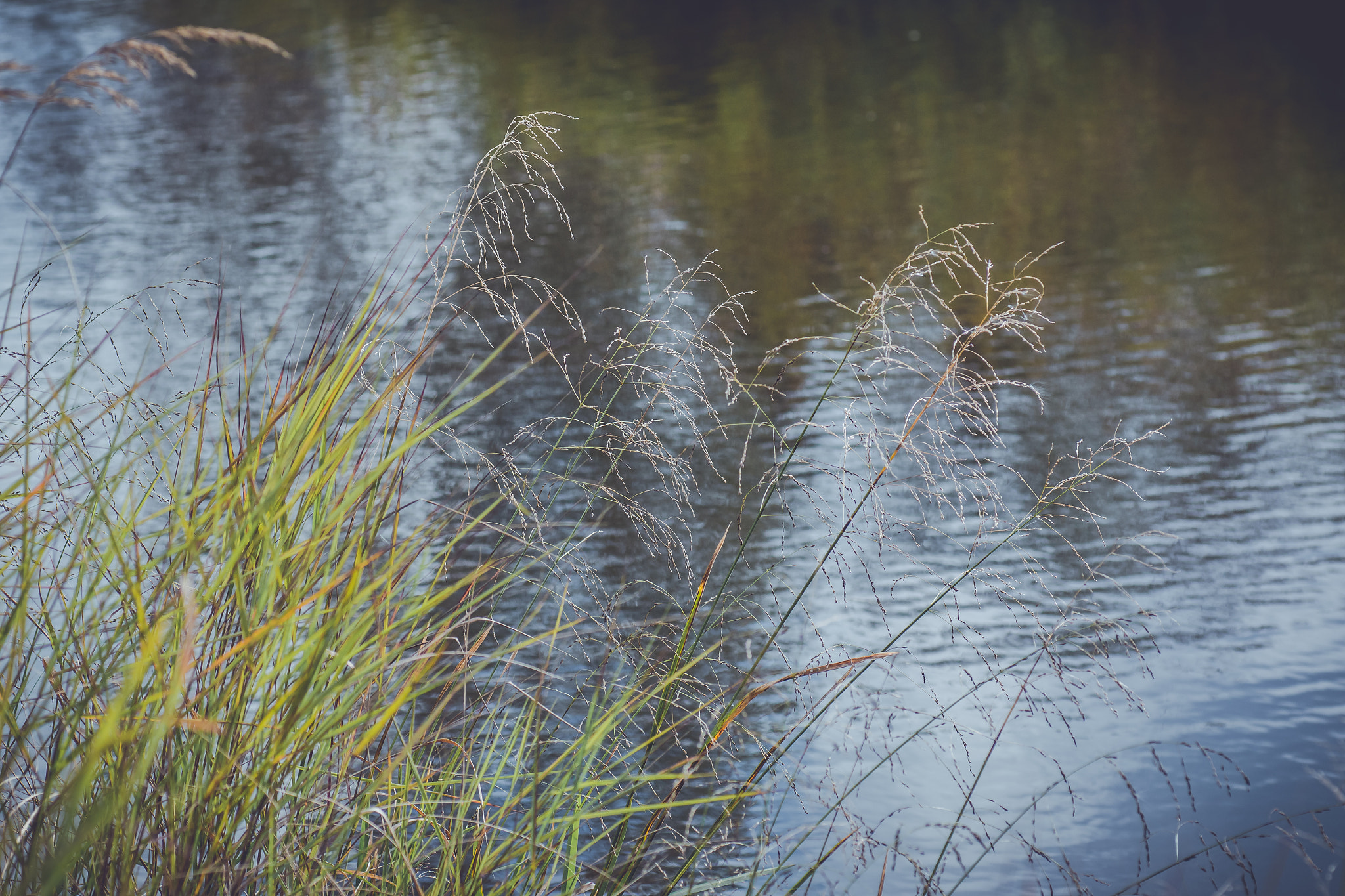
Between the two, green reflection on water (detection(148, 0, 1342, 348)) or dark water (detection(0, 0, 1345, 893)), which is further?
green reflection on water (detection(148, 0, 1342, 348))

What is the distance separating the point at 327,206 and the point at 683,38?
37.1 feet

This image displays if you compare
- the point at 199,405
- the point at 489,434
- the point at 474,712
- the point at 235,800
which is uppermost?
the point at 199,405

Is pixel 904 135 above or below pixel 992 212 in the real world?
above

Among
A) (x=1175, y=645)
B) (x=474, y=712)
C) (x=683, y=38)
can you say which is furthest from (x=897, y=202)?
(x=683, y=38)

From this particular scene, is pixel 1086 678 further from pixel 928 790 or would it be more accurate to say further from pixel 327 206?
pixel 327 206

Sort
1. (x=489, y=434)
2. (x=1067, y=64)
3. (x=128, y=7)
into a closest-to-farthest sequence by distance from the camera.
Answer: (x=489, y=434) → (x=1067, y=64) → (x=128, y=7)

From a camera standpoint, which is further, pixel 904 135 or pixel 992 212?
pixel 904 135

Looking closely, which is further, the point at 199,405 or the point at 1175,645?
the point at 1175,645

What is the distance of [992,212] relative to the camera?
1005 cm

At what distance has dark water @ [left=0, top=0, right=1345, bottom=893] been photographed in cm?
347

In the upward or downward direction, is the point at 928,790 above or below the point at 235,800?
below

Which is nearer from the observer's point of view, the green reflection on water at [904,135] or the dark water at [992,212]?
the dark water at [992,212]

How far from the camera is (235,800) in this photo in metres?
1.39

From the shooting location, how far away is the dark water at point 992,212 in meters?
3.47
